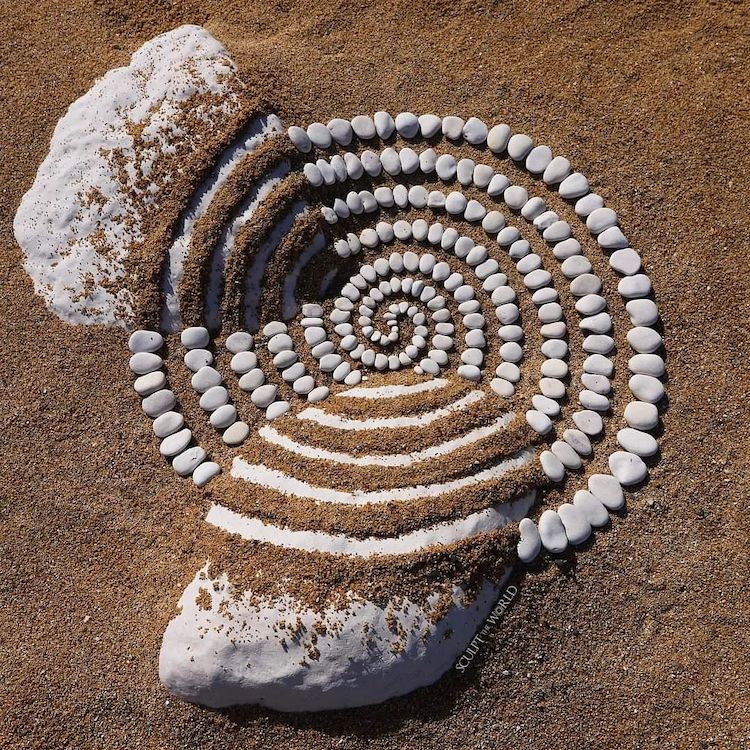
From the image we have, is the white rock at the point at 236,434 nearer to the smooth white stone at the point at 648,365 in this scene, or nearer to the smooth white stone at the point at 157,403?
the smooth white stone at the point at 157,403

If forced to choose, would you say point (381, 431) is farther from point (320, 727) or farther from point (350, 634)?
point (320, 727)

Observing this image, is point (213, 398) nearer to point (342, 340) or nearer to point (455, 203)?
point (342, 340)

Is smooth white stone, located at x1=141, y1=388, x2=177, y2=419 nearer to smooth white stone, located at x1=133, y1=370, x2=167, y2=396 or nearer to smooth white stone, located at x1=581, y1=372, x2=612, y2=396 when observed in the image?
smooth white stone, located at x1=133, y1=370, x2=167, y2=396

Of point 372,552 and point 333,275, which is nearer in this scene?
point 372,552

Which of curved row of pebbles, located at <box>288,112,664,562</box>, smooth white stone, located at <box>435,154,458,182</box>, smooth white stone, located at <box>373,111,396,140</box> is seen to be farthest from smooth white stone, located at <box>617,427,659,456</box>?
smooth white stone, located at <box>373,111,396,140</box>

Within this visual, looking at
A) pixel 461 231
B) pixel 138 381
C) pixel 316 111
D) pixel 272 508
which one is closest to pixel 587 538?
pixel 272 508

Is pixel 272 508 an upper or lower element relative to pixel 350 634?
upper

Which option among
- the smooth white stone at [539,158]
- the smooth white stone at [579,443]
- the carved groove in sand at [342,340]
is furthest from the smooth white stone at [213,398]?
the smooth white stone at [539,158]

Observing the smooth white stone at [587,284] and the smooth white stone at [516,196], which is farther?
the smooth white stone at [516,196]
